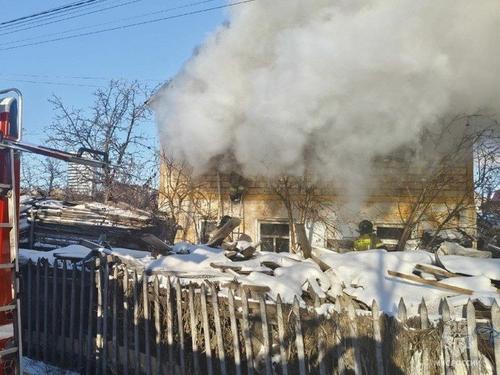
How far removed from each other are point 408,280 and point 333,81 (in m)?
4.00

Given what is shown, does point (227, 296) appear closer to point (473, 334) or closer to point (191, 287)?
point (191, 287)

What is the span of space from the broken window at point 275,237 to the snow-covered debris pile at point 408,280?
3966 millimetres

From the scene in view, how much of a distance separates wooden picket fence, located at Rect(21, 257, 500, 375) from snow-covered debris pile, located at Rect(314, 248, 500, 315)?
0.36 meters

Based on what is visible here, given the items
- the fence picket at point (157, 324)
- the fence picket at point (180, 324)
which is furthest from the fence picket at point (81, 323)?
the fence picket at point (180, 324)

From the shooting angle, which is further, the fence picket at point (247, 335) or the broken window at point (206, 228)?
the broken window at point (206, 228)

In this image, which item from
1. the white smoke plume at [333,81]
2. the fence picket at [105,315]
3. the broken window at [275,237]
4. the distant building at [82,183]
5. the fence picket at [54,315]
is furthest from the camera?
the distant building at [82,183]

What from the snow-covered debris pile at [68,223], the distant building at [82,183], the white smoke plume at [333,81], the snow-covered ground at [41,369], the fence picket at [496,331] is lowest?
the snow-covered ground at [41,369]

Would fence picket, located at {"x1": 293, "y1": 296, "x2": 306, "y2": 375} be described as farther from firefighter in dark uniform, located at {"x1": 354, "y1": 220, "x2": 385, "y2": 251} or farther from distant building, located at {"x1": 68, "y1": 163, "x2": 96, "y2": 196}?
distant building, located at {"x1": 68, "y1": 163, "x2": 96, "y2": 196}

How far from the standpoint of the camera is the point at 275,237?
30.2 ft

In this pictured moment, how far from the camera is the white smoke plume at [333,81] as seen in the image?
6656 mm

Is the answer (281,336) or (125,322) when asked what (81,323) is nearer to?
(125,322)

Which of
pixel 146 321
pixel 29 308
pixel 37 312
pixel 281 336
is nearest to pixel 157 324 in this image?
pixel 146 321

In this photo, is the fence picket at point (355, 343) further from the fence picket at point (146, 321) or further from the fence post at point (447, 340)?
the fence picket at point (146, 321)

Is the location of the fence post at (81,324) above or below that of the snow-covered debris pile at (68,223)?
below
